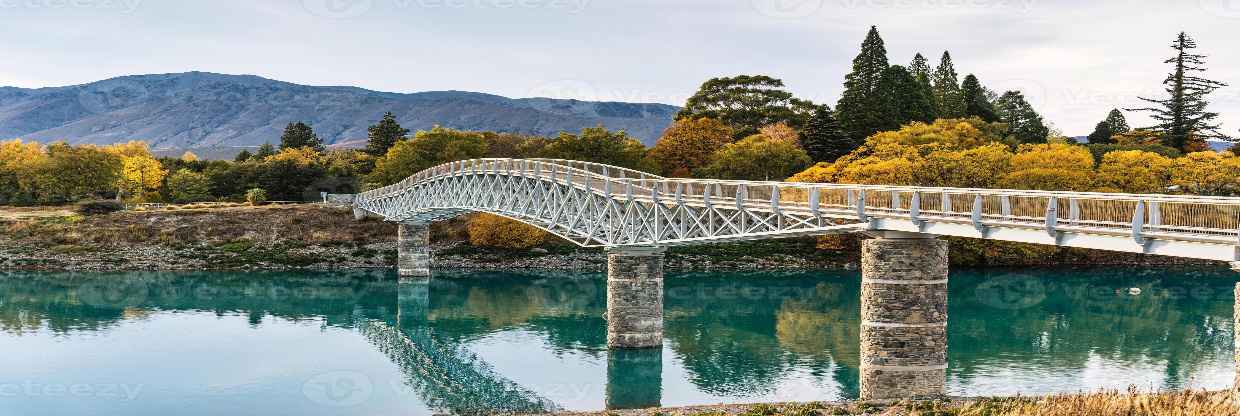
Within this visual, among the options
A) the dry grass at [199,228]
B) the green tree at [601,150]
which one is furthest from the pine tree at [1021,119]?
the dry grass at [199,228]

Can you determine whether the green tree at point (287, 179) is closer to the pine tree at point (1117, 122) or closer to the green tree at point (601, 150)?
the green tree at point (601, 150)

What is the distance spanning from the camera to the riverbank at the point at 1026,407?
812 inches

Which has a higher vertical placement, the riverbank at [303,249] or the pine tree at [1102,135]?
the pine tree at [1102,135]

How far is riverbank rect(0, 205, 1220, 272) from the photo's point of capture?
8456 centimetres

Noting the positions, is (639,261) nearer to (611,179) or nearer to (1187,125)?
(611,179)

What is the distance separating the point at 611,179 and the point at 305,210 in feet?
204

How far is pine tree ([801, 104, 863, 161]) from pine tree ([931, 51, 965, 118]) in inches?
684

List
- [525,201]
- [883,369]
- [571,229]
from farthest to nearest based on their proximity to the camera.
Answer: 1. [525,201]
2. [571,229]
3. [883,369]

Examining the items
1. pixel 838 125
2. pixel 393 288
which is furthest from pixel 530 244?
pixel 838 125

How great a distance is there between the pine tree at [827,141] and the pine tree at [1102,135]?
3192 centimetres

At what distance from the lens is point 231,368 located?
46.0m

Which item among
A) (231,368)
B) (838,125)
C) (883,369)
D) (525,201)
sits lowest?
(231,368)

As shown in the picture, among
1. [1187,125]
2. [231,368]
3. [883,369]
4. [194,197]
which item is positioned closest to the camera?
[883,369]

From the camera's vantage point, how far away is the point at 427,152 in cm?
11312
